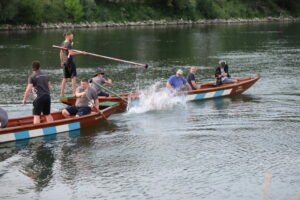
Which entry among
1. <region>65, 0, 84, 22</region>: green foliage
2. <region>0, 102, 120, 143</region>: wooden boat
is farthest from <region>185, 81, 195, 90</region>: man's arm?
<region>65, 0, 84, 22</region>: green foliage

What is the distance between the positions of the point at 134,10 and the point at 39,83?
6544 centimetres

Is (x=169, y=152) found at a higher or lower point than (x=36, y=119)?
lower

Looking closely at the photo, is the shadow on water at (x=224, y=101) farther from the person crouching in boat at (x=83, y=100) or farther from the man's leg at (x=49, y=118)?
the man's leg at (x=49, y=118)

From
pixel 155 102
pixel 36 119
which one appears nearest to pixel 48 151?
pixel 36 119

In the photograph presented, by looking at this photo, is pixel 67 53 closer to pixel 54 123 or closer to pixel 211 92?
pixel 54 123

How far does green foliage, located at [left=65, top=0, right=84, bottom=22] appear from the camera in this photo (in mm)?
71125

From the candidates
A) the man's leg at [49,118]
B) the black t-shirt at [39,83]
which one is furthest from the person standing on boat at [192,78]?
the black t-shirt at [39,83]

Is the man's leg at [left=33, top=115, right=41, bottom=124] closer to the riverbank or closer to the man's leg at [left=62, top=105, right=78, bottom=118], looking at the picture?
the man's leg at [left=62, top=105, right=78, bottom=118]

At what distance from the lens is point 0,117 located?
1477cm

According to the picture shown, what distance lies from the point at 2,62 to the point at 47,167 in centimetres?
2174

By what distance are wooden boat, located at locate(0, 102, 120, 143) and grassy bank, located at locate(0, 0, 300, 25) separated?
49.0 m

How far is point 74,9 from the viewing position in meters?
71.4

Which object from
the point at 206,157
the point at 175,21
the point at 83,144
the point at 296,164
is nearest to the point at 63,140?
the point at 83,144

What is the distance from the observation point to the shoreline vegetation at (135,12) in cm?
6631
